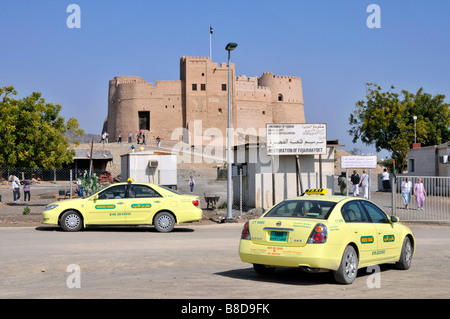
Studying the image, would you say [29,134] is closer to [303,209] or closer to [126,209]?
[126,209]

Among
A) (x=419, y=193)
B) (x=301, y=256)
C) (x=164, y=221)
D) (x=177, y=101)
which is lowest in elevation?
(x=164, y=221)

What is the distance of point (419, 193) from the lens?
73.4 feet

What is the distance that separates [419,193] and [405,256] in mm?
13131

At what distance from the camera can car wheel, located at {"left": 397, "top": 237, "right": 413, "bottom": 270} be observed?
992 centimetres

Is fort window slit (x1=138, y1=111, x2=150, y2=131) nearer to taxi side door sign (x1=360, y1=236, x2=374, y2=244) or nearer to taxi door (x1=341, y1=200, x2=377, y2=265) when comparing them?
taxi door (x1=341, y1=200, x2=377, y2=265)

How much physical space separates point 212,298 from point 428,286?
3.25m

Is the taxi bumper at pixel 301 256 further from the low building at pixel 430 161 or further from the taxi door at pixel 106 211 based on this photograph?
the low building at pixel 430 161

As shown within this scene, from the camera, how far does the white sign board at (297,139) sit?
893 inches

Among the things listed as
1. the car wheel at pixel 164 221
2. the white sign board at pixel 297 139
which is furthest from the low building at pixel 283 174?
the car wheel at pixel 164 221

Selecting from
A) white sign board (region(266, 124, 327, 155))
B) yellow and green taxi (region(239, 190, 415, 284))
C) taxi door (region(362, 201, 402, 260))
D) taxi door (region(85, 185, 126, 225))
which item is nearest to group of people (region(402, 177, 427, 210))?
white sign board (region(266, 124, 327, 155))

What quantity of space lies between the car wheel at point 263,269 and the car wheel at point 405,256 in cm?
239

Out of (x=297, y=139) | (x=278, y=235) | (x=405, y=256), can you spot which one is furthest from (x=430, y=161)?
(x=278, y=235)

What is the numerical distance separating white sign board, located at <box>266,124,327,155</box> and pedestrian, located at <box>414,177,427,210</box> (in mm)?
3726
